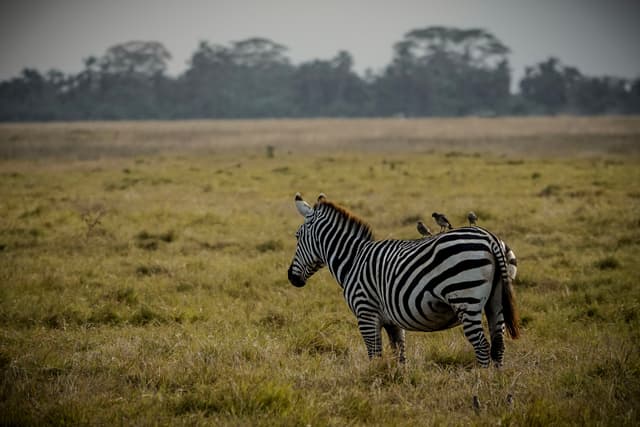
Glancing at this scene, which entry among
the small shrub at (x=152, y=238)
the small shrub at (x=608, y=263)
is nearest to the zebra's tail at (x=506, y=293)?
the small shrub at (x=608, y=263)

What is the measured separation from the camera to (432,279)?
518cm

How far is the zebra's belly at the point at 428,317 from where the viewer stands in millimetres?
5246

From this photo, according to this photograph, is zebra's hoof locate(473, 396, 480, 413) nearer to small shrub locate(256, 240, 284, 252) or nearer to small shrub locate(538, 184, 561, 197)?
small shrub locate(256, 240, 284, 252)

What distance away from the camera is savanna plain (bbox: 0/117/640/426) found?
4.77 meters

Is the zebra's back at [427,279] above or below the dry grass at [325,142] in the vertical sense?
→ below

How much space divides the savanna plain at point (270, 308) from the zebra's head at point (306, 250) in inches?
25.2

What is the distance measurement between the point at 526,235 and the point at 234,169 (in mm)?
14023

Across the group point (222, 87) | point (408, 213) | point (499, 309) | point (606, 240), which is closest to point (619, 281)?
point (606, 240)

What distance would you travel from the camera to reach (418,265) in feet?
17.4

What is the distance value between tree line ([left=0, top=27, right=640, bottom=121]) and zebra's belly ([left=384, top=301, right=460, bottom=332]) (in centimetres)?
8229

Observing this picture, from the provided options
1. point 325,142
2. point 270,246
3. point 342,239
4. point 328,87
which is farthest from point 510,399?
point 328,87

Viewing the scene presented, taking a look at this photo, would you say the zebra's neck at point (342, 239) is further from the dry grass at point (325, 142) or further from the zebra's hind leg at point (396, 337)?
the dry grass at point (325, 142)

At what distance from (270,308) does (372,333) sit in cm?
271

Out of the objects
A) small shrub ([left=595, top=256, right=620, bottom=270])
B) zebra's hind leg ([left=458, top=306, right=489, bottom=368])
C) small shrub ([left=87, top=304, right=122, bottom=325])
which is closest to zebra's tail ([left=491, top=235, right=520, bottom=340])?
zebra's hind leg ([left=458, top=306, right=489, bottom=368])
